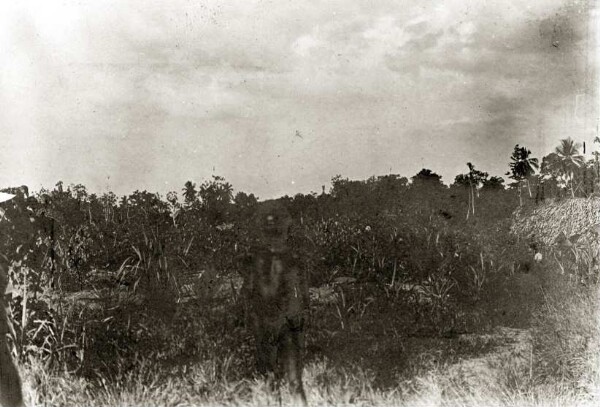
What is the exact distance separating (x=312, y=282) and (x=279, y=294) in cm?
453

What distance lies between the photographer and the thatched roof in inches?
416

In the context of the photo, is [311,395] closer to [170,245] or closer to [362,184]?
[170,245]

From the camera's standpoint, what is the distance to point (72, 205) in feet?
32.1

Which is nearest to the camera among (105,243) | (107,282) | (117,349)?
(117,349)

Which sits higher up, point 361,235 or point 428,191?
point 428,191

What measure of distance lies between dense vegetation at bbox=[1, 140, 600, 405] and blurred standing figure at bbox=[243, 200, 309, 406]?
420 millimetres

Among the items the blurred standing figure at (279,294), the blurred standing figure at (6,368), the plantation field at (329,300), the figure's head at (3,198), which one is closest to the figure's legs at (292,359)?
the blurred standing figure at (279,294)

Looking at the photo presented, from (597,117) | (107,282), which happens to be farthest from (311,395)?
(107,282)

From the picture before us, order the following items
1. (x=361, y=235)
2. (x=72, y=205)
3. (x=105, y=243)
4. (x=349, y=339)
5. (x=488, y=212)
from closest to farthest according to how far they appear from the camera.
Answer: (x=349, y=339) → (x=105, y=243) → (x=72, y=205) → (x=361, y=235) → (x=488, y=212)

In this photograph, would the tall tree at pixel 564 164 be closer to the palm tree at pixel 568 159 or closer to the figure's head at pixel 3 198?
the palm tree at pixel 568 159

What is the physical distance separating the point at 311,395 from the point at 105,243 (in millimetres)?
4760

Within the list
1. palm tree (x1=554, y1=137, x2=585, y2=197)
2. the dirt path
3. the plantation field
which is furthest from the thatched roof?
the dirt path

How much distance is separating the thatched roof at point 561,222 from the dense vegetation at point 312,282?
19 cm

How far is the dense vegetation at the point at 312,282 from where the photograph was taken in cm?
563
